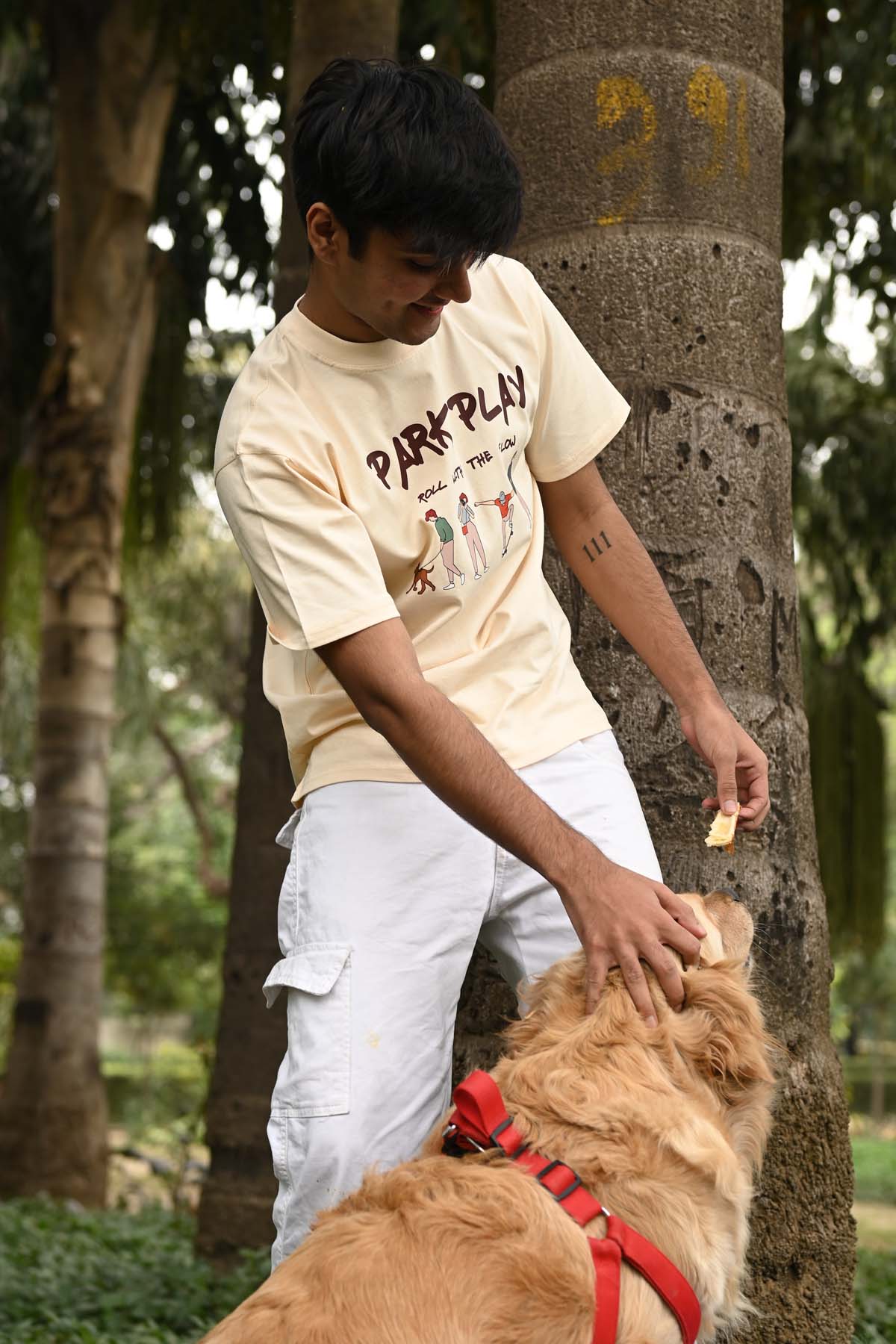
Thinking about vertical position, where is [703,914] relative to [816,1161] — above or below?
above

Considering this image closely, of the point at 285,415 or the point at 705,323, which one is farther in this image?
the point at 705,323

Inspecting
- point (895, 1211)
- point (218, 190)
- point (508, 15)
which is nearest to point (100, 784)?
point (218, 190)

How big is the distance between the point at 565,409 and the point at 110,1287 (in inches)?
163

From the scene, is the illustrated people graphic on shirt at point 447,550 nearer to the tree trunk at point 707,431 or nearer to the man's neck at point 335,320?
Result: the man's neck at point 335,320

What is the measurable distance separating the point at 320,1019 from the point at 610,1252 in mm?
657

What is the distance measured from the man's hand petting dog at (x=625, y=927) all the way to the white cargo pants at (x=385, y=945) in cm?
32

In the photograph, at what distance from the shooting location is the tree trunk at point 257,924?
569 cm

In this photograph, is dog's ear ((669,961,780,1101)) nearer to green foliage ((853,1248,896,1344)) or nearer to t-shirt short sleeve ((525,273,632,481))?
t-shirt short sleeve ((525,273,632,481))

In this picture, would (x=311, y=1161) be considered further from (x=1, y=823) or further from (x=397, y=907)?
(x=1, y=823)

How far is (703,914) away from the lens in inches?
102

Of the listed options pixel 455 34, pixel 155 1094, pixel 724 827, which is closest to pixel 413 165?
pixel 724 827

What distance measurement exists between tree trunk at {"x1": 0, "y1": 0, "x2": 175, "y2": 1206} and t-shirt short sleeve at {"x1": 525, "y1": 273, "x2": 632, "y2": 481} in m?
6.52

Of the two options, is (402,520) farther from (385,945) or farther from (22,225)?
(22,225)

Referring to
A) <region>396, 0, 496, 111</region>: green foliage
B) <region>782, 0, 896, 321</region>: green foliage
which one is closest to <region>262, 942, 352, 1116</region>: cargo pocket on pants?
<region>396, 0, 496, 111</region>: green foliage
